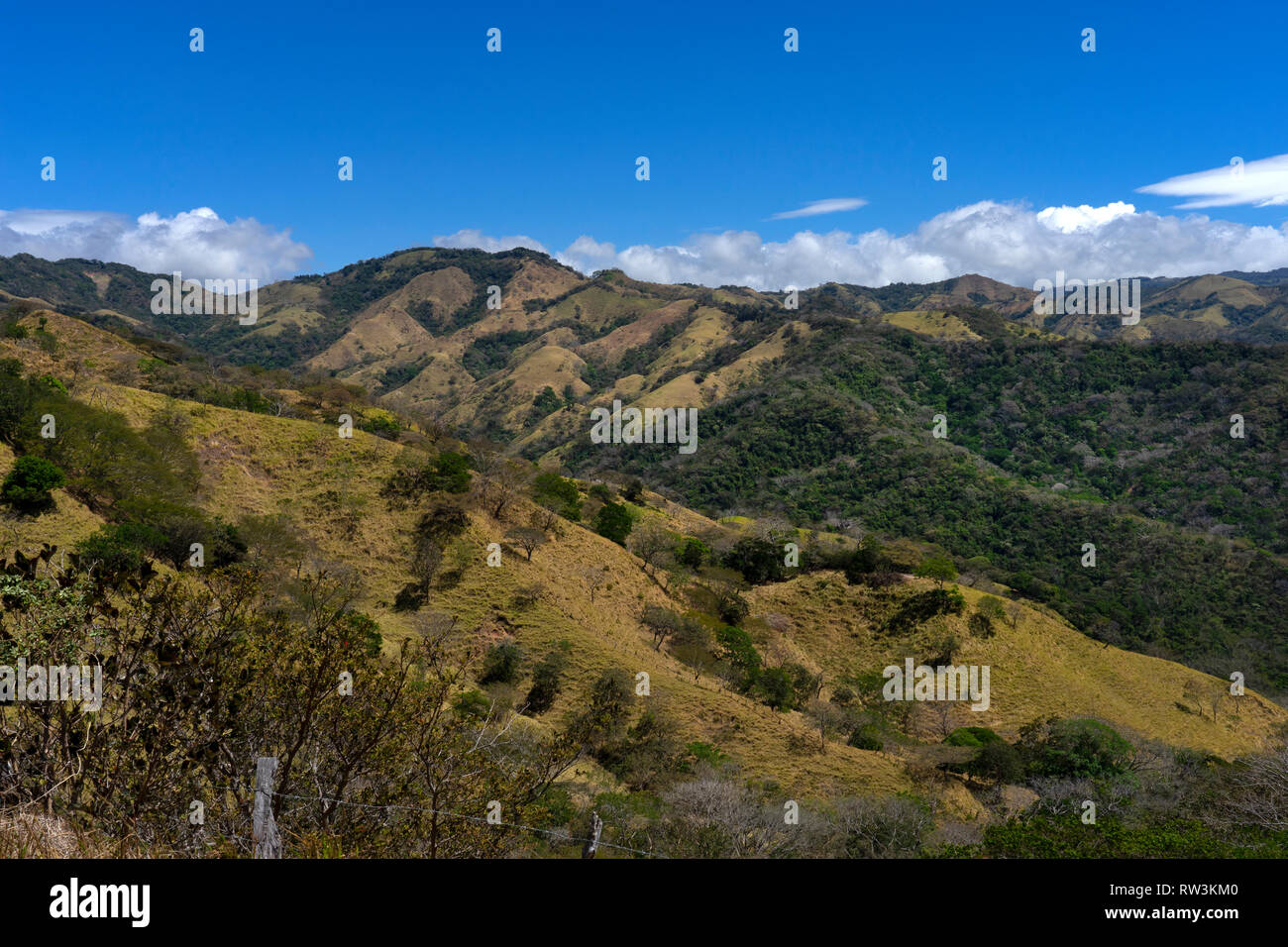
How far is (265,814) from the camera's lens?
611cm

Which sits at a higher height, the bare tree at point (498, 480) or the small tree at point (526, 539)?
the bare tree at point (498, 480)

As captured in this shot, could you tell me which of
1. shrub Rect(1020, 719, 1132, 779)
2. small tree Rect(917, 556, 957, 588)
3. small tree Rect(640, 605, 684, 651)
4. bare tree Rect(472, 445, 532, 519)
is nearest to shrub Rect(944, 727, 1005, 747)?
shrub Rect(1020, 719, 1132, 779)

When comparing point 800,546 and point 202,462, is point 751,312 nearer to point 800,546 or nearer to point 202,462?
point 800,546

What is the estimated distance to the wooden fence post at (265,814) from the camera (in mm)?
5980

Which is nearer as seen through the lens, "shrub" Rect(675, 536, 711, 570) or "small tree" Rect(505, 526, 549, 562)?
"small tree" Rect(505, 526, 549, 562)

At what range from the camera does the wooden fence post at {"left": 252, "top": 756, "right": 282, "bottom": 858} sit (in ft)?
19.6

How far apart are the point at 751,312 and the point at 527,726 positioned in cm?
18462

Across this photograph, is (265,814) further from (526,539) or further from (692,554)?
(692,554)

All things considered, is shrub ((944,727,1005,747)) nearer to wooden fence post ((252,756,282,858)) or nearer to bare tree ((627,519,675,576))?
bare tree ((627,519,675,576))

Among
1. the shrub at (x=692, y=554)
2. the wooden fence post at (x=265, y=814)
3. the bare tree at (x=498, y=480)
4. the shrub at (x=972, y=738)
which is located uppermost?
the bare tree at (x=498, y=480)

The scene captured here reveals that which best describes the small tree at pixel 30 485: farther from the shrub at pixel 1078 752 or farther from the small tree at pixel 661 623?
the shrub at pixel 1078 752

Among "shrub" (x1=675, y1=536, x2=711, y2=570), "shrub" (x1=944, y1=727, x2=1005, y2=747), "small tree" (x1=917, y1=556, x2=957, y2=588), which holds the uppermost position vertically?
"shrub" (x1=675, y1=536, x2=711, y2=570)

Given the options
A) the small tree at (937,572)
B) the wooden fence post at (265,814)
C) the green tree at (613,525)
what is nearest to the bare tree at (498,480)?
the green tree at (613,525)

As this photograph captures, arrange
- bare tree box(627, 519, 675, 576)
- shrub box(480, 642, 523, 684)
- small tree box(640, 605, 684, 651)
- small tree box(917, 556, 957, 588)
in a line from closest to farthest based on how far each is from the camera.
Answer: shrub box(480, 642, 523, 684) < small tree box(640, 605, 684, 651) < bare tree box(627, 519, 675, 576) < small tree box(917, 556, 957, 588)
